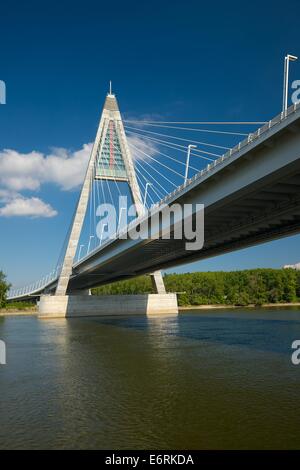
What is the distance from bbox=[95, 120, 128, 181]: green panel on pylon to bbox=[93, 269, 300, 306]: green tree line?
223ft

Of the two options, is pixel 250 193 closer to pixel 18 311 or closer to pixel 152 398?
pixel 152 398

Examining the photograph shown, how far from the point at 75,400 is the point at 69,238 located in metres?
43.5

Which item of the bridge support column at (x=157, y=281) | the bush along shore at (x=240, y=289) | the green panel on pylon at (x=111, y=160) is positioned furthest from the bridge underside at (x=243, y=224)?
the bush along shore at (x=240, y=289)

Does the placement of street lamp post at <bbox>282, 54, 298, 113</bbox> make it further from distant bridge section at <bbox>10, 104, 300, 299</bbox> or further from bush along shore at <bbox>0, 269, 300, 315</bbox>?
bush along shore at <bbox>0, 269, 300, 315</bbox>

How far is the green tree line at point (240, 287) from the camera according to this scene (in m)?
122

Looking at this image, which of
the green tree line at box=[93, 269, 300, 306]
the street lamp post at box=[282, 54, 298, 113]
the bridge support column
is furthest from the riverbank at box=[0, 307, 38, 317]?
the street lamp post at box=[282, 54, 298, 113]

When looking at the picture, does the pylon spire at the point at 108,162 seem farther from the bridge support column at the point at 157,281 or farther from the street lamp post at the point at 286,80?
the street lamp post at the point at 286,80

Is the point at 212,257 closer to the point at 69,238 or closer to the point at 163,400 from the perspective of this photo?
the point at 69,238

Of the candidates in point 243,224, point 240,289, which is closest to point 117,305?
point 243,224

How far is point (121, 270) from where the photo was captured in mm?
64812

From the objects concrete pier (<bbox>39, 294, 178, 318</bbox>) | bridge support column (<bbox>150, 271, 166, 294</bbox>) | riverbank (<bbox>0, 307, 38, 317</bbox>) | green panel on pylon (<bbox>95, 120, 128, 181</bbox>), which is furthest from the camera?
riverbank (<bbox>0, 307, 38, 317</bbox>)

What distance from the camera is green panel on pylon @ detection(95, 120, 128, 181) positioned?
57312 millimetres
